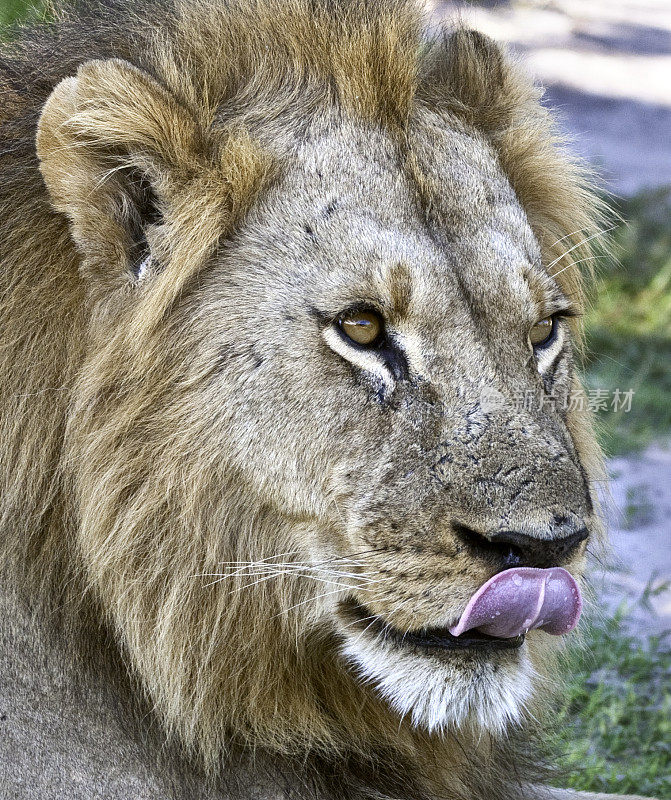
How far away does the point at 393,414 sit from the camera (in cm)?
271

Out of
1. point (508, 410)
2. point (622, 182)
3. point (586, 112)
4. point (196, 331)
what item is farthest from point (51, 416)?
point (586, 112)

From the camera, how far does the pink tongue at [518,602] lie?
2490 millimetres

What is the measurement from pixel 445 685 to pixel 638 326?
6.10 m

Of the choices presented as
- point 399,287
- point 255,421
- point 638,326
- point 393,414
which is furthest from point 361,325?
point 638,326

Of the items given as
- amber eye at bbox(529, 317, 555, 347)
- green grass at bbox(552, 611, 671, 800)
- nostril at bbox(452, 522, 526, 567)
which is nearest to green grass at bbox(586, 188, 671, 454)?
Result: green grass at bbox(552, 611, 671, 800)

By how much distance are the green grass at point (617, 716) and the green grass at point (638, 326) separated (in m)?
1.77

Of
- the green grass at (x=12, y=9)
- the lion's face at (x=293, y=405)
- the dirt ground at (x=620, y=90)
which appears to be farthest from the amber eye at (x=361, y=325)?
the dirt ground at (x=620, y=90)

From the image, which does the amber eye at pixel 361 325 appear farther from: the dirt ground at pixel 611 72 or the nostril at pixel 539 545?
the dirt ground at pixel 611 72

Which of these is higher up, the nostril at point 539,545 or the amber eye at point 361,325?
the amber eye at point 361,325

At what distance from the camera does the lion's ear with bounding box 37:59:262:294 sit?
2664 millimetres

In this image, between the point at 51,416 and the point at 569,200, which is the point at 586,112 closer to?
the point at 569,200

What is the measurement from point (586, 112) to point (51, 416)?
8936 millimetres

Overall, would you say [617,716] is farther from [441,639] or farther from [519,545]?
[519,545]

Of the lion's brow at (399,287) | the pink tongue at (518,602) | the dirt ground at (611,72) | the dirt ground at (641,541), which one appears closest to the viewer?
the pink tongue at (518,602)
